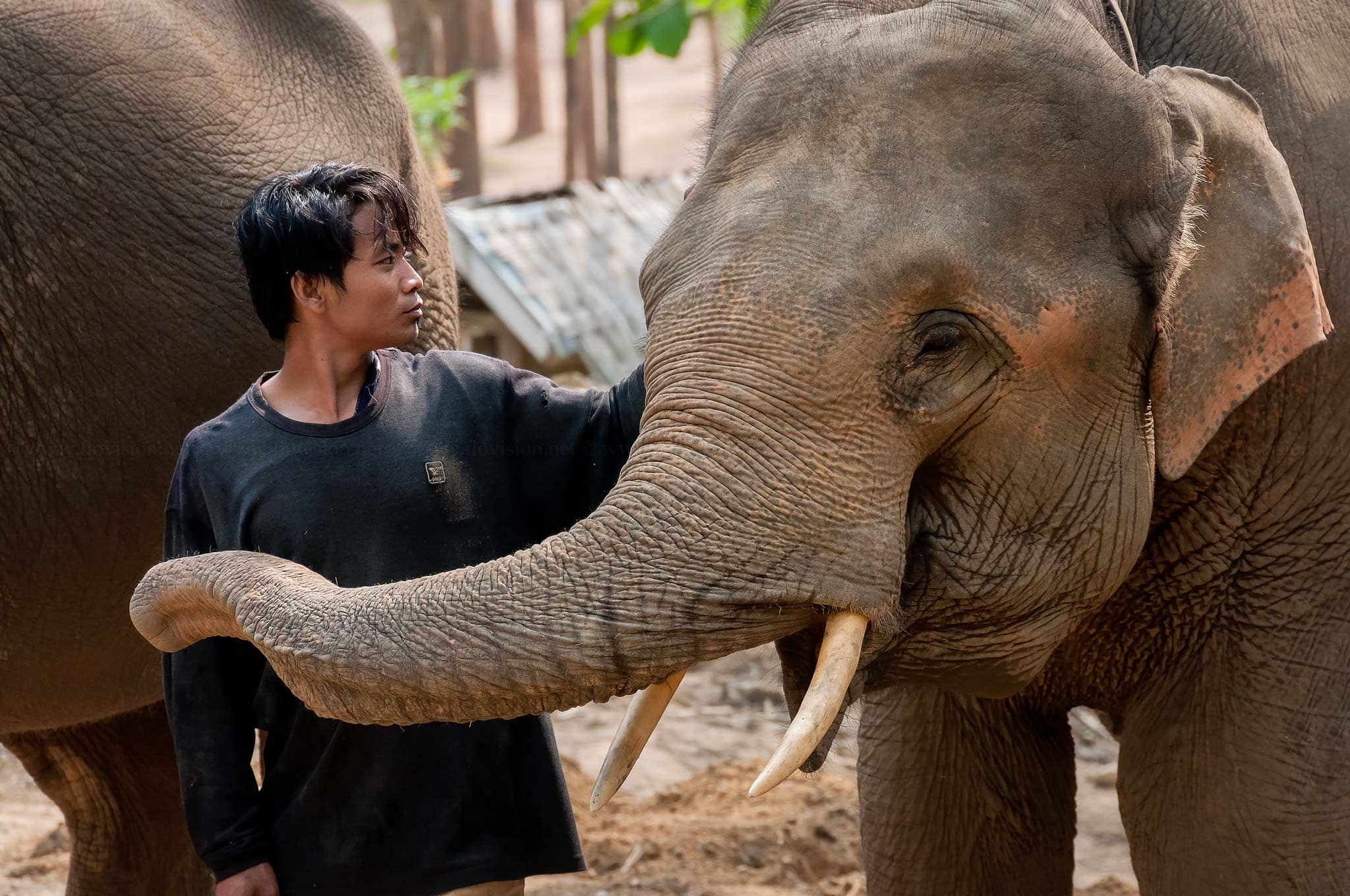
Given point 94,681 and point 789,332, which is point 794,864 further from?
point 789,332

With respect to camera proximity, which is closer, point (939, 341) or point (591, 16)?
point (939, 341)

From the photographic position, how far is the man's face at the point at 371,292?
2.33 metres

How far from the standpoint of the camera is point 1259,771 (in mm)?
2551

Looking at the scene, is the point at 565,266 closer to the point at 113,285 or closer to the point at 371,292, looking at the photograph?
the point at 113,285

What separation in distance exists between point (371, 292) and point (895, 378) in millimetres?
755

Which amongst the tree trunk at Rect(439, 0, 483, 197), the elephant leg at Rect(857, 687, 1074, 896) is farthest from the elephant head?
the tree trunk at Rect(439, 0, 483, 197)

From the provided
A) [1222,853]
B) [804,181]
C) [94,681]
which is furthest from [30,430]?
[1222,853]

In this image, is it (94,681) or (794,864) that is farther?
(794,864)

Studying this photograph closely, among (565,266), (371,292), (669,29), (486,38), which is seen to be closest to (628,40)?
(669,29)

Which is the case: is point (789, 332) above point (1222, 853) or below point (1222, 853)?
above

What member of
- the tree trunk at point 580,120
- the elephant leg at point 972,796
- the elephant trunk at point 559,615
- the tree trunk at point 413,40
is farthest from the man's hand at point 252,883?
the tree trunk at point 580,120

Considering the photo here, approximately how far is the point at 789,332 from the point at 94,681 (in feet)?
6.56

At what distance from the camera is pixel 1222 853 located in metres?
2.60

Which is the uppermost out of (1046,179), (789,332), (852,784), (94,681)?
(1046,179)
